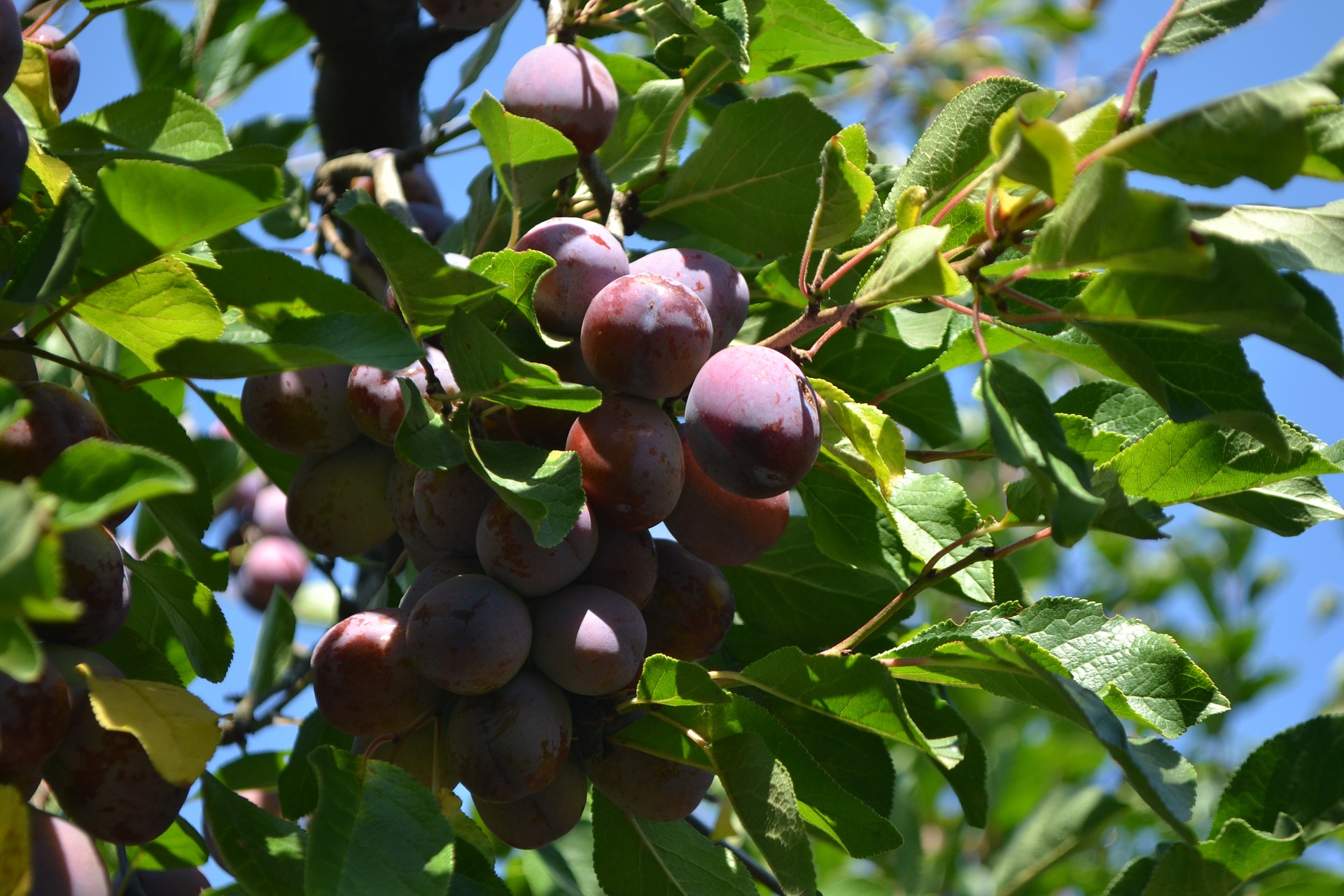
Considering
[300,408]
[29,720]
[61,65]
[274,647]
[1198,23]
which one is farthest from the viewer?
[274,647]

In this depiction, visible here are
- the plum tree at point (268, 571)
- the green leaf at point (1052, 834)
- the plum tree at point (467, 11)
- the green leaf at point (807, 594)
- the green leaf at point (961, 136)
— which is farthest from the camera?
the plum tree at point (268, 571)

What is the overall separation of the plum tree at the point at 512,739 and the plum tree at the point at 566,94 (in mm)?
500

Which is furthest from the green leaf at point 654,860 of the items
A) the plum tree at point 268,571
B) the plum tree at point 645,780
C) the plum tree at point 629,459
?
the plum tree at point 268,571

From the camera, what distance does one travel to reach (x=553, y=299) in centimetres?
91

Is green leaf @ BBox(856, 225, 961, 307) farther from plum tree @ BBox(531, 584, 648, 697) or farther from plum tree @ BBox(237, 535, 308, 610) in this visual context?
plum tree @ BBox(237, 535, 308, 610)

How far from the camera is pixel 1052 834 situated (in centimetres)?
191

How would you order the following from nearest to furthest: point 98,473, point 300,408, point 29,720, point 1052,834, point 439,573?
1. point 98,473
2. point 29,720
3. point 439,573
4. point 300,408
5. point 1052,834

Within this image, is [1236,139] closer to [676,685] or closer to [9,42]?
[676,685]

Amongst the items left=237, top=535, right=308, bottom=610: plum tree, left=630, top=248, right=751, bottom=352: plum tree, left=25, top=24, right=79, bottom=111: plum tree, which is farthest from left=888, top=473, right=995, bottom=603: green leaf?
left=237, top=535, right=308, bottom=610: plum tree

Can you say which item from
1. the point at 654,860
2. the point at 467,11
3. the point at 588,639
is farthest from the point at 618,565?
the point at 467,11

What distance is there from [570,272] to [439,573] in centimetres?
27

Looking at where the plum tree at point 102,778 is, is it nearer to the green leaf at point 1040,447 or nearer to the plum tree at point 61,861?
the plum tree at point 61,861

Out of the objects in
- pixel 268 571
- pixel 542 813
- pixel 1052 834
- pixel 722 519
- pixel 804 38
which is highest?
pixel 804 38

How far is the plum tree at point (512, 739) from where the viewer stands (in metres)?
0.84
